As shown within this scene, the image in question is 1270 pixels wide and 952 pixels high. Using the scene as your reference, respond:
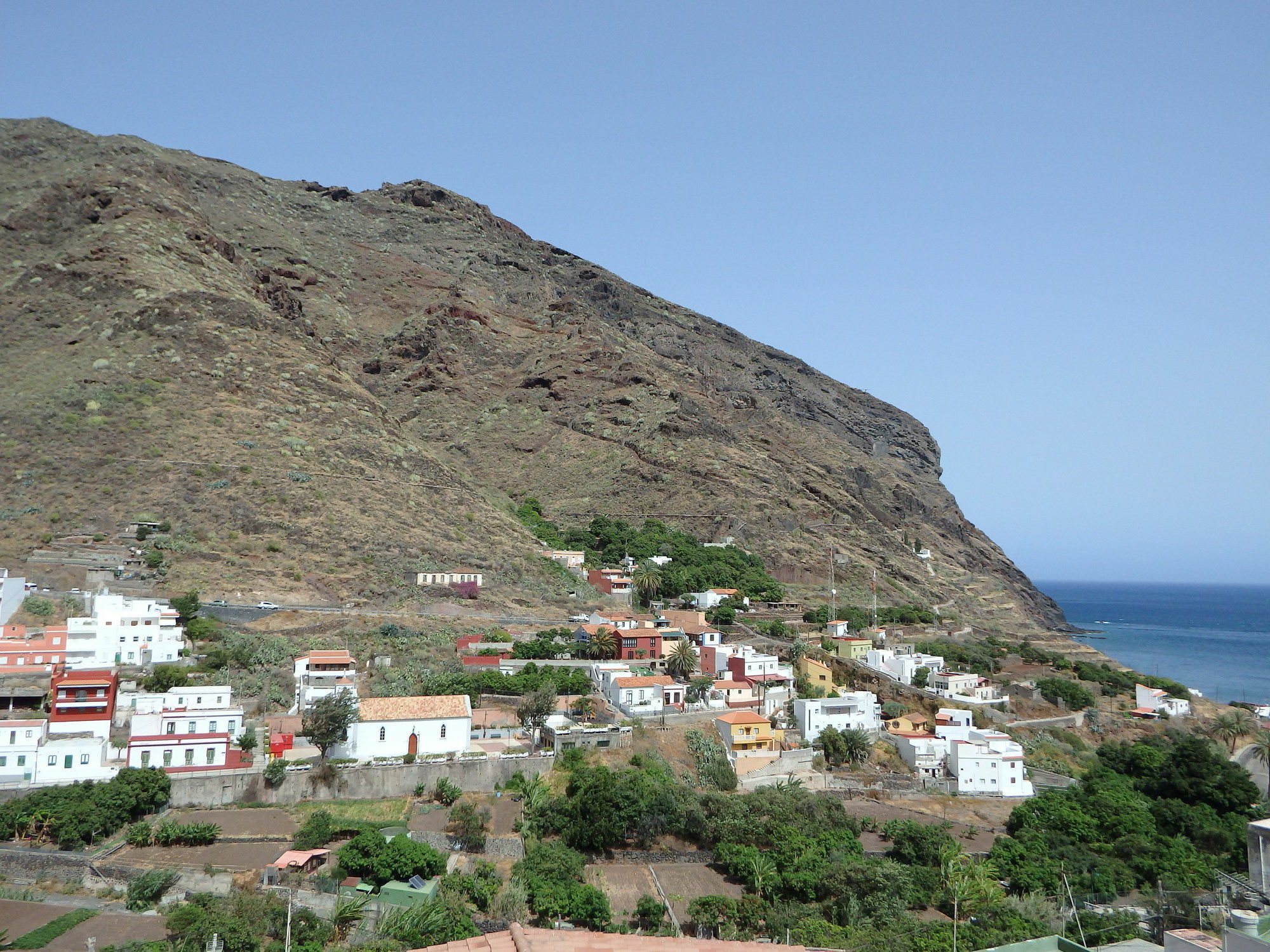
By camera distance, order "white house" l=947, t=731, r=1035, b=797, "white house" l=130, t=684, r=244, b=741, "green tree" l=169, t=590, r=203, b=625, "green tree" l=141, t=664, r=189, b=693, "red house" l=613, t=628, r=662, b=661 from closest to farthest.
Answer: "white house" l=130, t=684, r=244, b=741
"green tree" l=141, t=664, r=189, b=693
"white house" l=947, t=731, r=1035, b=797
"green tree" l=169, t=590, r=203, b=625
"red house" l=613, t=628, r=662, b=661

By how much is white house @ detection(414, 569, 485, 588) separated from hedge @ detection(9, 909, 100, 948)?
90.3 ft

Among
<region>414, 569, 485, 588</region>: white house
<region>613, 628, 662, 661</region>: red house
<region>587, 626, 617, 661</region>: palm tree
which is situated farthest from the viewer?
<region>414, 569, 485, 588</region>: white house

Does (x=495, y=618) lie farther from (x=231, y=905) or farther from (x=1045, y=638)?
(x=1045, y=638)

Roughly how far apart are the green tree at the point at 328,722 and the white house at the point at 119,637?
815cm

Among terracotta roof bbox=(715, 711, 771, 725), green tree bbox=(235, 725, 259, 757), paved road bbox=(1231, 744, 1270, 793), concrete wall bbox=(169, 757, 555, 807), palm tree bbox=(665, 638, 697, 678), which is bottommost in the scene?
paved road bbox=(1231, 744, 1270, 793)

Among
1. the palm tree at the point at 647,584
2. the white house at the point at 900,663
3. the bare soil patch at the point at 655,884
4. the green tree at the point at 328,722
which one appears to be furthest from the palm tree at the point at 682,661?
the green tree at the point at 328,722

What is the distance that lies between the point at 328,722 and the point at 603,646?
1591 centimetres

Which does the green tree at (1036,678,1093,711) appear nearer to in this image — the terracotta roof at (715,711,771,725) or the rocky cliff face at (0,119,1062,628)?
the terracotta roof at (715,711,771,725)

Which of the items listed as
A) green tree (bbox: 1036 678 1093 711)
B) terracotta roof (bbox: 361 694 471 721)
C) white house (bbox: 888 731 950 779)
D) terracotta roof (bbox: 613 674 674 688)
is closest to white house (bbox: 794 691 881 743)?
white house (bbox: 888 731 950 779)

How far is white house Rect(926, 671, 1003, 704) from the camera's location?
1779 inches

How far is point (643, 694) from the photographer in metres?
37.4

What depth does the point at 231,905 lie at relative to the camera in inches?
834

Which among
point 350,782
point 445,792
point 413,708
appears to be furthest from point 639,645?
point 350,782

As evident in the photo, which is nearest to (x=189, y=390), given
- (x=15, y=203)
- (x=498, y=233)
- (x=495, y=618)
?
(x=495, y=618)
